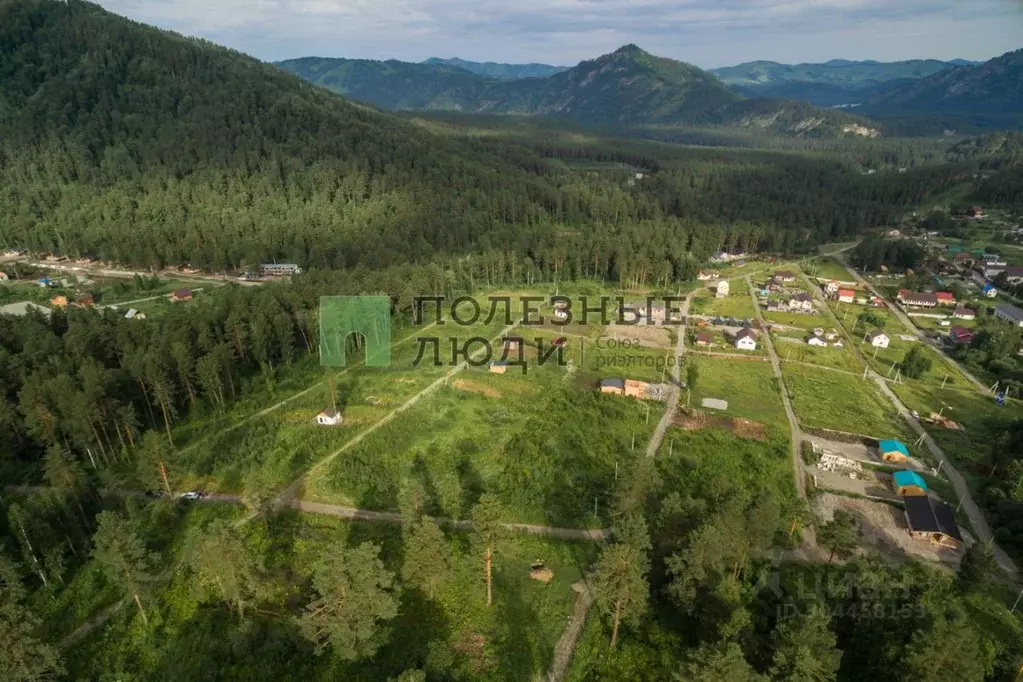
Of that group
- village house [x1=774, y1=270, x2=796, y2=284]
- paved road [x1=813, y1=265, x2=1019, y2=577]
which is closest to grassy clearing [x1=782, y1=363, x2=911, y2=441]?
paved road [x1=813, y1=265, x2=1019, y2=577]

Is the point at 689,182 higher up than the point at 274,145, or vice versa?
the point at 274,145

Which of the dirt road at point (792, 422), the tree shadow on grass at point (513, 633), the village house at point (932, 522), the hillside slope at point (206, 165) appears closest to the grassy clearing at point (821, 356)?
the dirt road at point (792, 422)

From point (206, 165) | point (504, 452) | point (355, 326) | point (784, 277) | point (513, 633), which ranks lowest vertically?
point (784, 277)

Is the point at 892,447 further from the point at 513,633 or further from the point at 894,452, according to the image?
the point at 513,633

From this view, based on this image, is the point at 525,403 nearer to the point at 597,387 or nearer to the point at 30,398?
the point at 597,387

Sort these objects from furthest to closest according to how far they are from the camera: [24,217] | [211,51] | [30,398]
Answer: [211,51], [24,217], [30,398]

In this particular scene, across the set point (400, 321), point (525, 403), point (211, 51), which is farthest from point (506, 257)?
point (211, 51)

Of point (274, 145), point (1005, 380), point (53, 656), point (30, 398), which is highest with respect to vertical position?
point (274, 145)

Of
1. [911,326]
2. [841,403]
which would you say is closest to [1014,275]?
[911,326]
